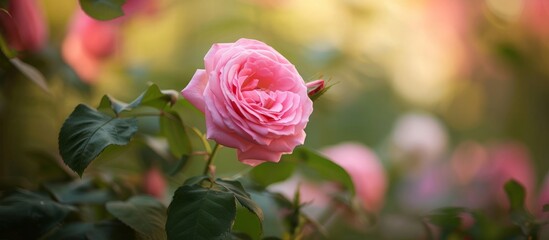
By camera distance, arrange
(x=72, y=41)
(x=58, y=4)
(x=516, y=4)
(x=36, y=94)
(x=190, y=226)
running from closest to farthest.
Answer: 1. (x=190, y=226)
2. (x=72, y=41)
3. (x=36, y=94)
4. (x=58, y=4)
5. (x=516, y=4)

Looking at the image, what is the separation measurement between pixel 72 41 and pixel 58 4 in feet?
1.46

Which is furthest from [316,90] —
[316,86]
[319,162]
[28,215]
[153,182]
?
[153,182]

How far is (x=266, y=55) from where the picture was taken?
1.31 ft

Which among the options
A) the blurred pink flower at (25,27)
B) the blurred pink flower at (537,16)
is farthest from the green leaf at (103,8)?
the blurred pink flower at (537,16)

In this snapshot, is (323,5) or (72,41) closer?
(72,41)

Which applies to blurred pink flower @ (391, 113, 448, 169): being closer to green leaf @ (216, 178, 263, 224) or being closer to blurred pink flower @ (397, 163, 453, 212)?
blurred pink flower @ (397, 163, 453, 212)

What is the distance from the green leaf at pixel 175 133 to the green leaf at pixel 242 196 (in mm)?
63

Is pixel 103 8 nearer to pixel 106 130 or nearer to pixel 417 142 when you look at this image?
pixel 106 130

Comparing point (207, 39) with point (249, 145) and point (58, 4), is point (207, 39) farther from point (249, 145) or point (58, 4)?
point (249, 145)

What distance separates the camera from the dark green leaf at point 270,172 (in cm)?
51

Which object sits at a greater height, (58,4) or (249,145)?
(249,145)

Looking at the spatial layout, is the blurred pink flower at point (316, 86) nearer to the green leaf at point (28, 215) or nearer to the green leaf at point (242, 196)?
the green leaf at point (242, 196)

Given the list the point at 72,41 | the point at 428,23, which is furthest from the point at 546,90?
the point at 72,41

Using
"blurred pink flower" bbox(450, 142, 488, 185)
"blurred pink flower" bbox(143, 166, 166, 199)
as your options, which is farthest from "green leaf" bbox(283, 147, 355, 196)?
"blurred pink flower" bbox(450, 142, 488, 185)
